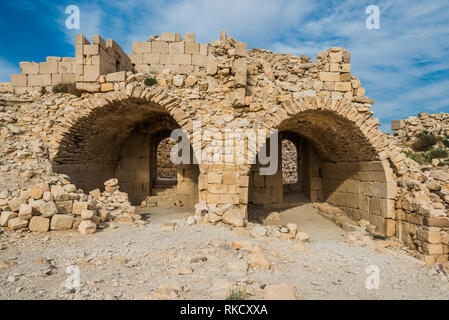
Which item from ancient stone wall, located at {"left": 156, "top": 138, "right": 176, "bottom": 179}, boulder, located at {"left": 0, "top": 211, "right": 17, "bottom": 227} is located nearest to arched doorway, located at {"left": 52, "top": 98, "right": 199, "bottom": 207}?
boulder, located at {"left": 0, "top": 211, "right": 17, "bottom": 227}

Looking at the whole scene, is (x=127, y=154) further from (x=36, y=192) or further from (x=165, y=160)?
(x=36, y=192)

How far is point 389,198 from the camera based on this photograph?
20.5ft

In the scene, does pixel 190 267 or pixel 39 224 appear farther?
pixel 39 224

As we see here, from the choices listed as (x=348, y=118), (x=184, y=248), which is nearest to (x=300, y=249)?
(x=184, y=248)

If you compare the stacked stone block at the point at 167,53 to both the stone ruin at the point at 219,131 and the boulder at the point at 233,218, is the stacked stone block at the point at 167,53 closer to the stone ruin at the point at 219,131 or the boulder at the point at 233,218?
the stone ruin at the point at 219,131

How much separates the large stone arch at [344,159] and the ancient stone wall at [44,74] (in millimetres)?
7555

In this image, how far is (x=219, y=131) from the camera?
233 inches

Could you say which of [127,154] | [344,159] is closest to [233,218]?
[344,159]

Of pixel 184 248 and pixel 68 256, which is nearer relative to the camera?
pixel 68 256

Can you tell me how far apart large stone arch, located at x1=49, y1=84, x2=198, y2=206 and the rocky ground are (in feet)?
9.44

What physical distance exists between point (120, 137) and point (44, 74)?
3359 millimetres

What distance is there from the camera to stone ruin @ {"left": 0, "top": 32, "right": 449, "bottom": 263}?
204 inches
